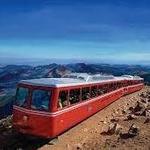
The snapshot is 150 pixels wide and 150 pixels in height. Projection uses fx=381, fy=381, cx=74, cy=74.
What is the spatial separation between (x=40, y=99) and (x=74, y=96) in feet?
10.8

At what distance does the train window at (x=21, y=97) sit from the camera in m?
19.5

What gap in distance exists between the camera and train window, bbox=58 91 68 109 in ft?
63.6

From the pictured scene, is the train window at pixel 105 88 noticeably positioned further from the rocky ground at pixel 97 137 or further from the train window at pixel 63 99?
the train window at pixel 63 99

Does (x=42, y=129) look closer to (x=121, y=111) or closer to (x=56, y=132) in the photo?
(x=56, y=132)

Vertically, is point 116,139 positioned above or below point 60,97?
below

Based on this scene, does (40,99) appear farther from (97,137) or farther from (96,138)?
(97,137)

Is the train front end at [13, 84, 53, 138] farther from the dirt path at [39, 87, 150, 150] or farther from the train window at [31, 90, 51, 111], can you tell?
A: the dirt path at [39, 87, 150, 150]

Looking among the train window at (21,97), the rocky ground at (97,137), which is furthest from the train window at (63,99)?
the rocky ground at (97,137)

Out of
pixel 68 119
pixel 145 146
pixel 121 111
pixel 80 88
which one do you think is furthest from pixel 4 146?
pixel 121 111

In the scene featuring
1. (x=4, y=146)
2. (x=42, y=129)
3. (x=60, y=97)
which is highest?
(x=60, y=97)

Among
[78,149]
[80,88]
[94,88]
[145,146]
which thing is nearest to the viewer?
[145,146]

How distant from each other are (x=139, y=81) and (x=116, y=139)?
112 feet

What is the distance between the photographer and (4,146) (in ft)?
67.0

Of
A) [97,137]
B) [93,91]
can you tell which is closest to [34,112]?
[97,137]
